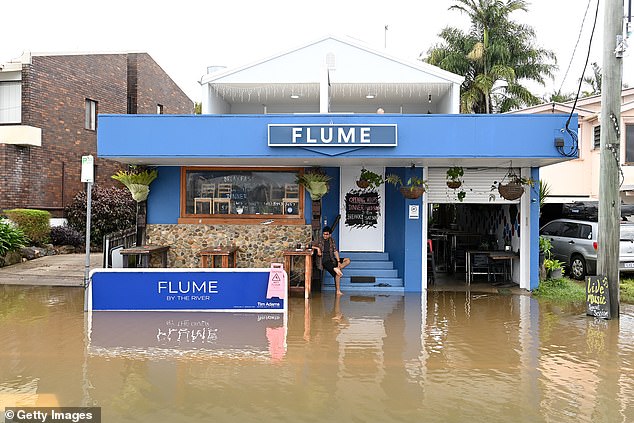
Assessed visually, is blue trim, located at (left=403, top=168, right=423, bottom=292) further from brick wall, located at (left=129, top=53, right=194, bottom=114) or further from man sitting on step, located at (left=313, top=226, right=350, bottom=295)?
brick wall, located at (left=129, top=53, right=194, bottom=114)

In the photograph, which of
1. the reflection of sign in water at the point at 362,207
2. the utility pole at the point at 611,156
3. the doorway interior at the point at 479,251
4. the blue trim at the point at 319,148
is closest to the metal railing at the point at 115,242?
the blue trim at the point at 319,148

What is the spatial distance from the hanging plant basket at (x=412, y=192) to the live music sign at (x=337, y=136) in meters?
1.43

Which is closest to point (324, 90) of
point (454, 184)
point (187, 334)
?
point (454, 184)

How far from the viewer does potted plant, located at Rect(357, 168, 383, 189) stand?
12555mm

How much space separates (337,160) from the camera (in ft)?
39.5

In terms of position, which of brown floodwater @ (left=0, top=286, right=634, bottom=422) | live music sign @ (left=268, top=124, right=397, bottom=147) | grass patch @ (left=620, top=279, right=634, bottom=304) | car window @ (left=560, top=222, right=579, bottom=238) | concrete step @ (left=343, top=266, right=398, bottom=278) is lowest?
brown floodwater @ (left=0, top=286, right=634, bottom=422)

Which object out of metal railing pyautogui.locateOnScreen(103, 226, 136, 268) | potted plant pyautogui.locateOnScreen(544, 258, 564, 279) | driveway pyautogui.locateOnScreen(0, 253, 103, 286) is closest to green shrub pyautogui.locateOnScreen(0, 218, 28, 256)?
driveway pyautogui.locateOnScreen(0, 253, 103, 286)

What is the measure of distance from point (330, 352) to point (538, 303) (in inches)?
228

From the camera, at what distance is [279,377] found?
6.30 meters

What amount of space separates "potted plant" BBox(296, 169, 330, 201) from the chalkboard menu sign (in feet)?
18.1

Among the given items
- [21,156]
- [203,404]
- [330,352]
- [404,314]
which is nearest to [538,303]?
[404,314]

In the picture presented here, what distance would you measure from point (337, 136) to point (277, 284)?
10.5 ft

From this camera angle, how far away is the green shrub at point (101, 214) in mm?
18984

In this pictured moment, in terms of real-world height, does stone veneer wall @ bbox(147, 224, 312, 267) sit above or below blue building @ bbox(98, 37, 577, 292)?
below
